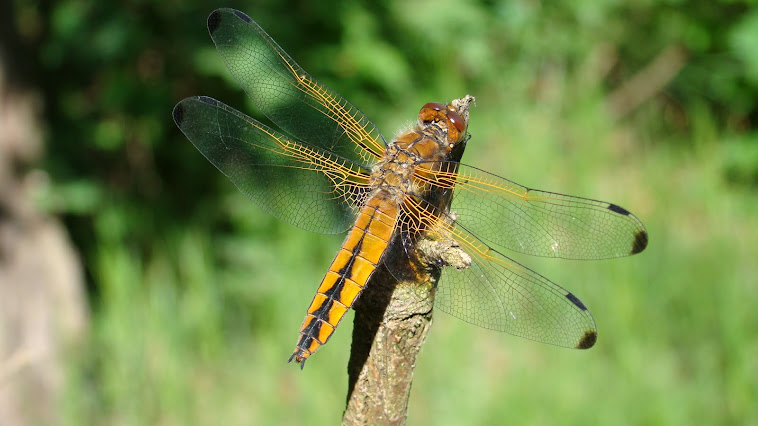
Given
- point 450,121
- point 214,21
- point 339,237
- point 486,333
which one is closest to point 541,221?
point 450,121

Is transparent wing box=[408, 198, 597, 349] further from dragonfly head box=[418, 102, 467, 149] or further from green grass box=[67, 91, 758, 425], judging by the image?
green grass box=[67, 91, 758, 425]

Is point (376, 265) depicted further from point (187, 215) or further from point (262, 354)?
point (187, 215)

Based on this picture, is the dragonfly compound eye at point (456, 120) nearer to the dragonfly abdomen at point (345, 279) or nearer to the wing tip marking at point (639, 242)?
the dragonfly abdomen at point (345, 279)

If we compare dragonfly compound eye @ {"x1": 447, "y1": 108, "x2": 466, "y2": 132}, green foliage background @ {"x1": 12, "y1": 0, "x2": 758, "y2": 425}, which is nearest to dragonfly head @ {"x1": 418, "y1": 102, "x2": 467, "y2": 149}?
dragonfly compound eye @ {"x1": 447, "y1": 108, "x2": 466, "y2": 132}

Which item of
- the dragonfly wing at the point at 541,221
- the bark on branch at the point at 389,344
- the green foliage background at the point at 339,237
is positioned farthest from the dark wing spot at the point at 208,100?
the green foliage background at the point at 339,237

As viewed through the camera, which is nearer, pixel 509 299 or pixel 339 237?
pixel 509 299

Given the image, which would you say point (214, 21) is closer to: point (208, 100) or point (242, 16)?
point (242, 16)

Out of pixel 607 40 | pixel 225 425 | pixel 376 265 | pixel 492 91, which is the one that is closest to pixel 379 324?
pixel 376 265
